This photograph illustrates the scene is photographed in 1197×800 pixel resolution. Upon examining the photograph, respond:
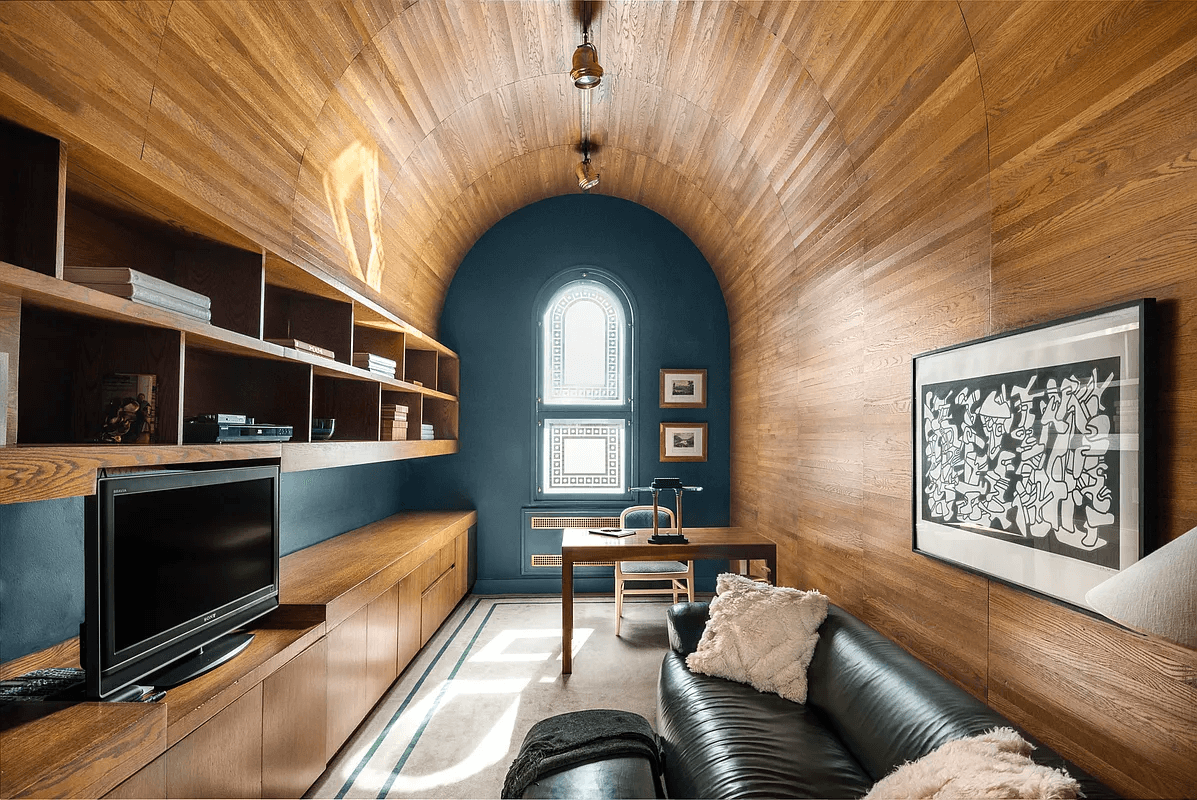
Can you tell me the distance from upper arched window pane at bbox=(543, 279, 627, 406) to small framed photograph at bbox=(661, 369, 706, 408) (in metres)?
0.38

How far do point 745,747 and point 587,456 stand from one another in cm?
387

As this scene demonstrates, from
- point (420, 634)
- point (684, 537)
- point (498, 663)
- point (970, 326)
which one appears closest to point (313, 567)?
point (420, 634)

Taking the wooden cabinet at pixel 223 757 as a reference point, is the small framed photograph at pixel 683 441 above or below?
above

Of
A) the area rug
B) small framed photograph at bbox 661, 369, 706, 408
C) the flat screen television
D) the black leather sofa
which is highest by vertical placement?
small framed photograph at bbox 661, 369, 706, 408

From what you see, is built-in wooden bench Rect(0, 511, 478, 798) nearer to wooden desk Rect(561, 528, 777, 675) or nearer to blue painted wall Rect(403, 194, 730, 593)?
wooden desk Rect(561, 528, 777, 675)

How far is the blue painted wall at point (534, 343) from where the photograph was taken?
5738mm

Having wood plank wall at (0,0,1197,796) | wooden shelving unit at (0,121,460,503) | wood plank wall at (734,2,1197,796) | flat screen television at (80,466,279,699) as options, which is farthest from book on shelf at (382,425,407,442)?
wood plank wall at (734,2,1197,796)

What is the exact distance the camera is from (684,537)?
4.03m

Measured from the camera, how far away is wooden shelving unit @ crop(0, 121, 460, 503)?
1.45 metres

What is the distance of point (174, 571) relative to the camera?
6.23ft

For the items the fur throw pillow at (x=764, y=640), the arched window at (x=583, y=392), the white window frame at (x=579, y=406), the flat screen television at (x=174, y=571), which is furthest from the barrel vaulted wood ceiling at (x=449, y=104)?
the fur throw pillow at (x=764, y=640)

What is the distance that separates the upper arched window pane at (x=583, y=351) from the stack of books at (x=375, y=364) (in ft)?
6.43

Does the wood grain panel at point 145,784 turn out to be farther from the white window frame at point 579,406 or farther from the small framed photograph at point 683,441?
the small framed photograph at point 683,441

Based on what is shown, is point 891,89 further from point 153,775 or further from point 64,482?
point 153,775
